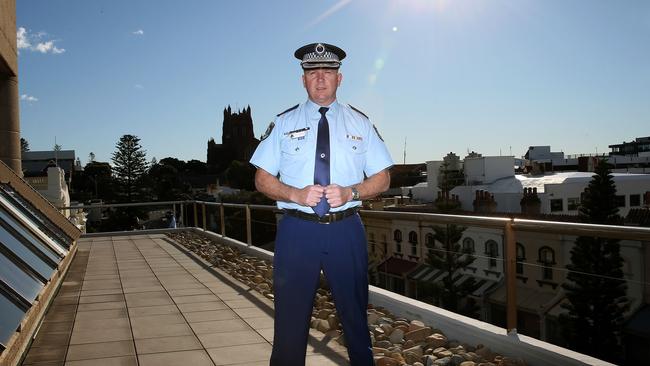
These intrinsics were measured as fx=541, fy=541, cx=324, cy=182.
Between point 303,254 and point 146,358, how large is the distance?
2309 mm

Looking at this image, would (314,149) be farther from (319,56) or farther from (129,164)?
(129,164)

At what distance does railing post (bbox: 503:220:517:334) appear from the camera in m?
3.86

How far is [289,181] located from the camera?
8.62 feet

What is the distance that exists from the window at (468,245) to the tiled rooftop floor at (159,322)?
33.5 meters

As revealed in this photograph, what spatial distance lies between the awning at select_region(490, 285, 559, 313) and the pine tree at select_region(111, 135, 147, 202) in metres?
53.6

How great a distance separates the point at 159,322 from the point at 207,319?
46 cm

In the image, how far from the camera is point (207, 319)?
5.33 metres

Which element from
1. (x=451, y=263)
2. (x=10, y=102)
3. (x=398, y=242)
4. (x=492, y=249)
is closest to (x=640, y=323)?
(x=492, y=249)

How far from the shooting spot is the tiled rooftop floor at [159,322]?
4156 mm

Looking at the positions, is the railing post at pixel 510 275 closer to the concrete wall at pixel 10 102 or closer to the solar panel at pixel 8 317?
the solar panel at pixel 8 317

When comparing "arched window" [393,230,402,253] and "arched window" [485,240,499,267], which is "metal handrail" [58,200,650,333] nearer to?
"arched window" [393,230,402,253]

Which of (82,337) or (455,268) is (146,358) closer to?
(82,337)

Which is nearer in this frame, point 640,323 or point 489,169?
point 640,323

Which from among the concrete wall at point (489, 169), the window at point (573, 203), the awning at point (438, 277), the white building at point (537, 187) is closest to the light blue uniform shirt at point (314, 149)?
the awning at point (438, 277)
